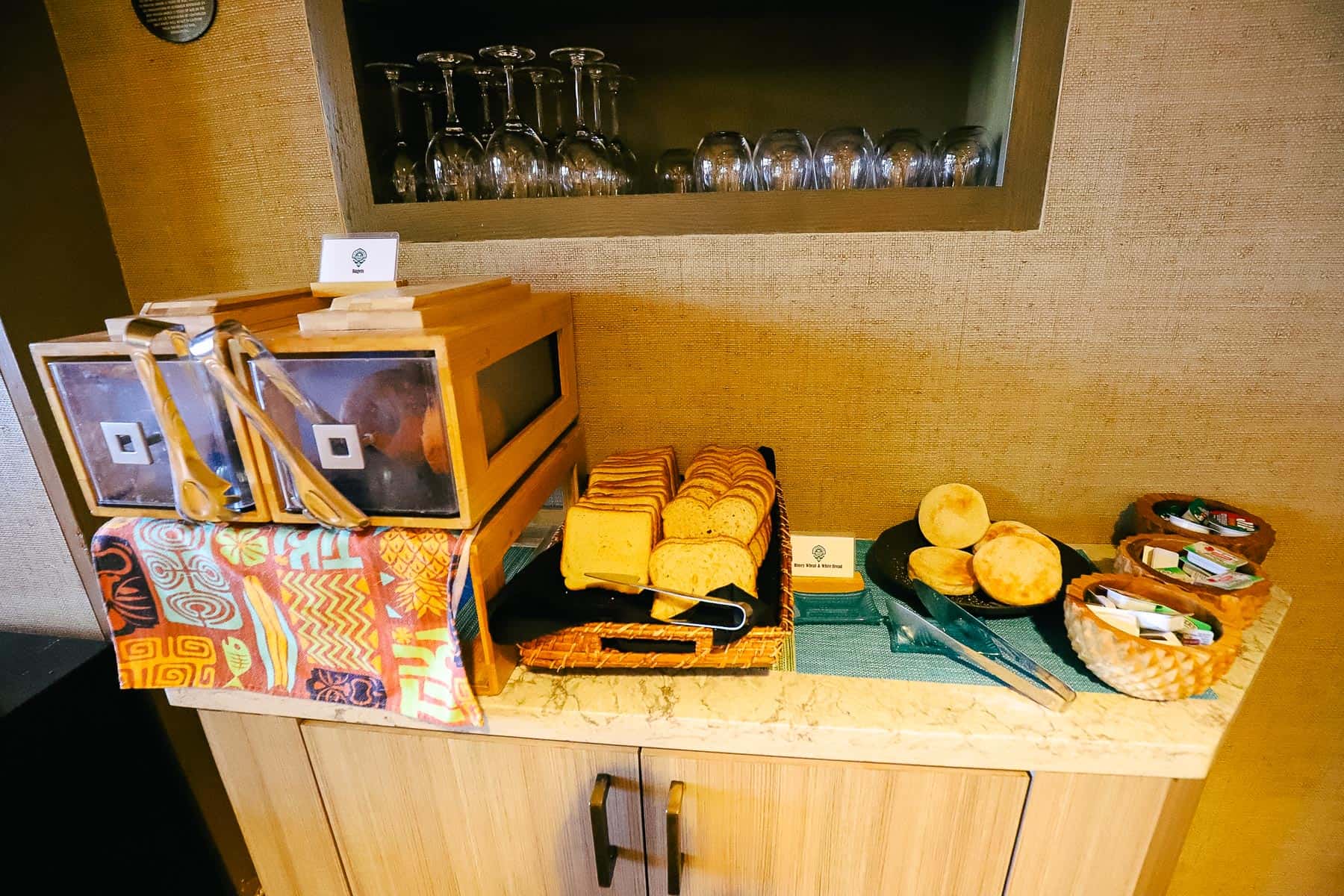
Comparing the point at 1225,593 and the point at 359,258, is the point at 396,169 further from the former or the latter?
the point at 1225,593

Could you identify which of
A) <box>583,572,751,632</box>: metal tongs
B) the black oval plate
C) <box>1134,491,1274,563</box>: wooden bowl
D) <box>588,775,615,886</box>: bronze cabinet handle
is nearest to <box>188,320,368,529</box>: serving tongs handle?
<box>583,572,751,632</box>: metal tongs

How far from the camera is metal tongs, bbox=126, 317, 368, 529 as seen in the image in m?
0.68

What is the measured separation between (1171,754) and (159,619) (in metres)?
1.25

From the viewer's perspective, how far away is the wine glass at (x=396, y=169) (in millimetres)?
1149

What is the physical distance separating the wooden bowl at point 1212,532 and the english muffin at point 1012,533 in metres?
0.15

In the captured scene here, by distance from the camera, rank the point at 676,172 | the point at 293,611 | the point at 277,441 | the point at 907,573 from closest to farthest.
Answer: the point at 277,441 < the point at 293,611 < the point at 907,573 < the point at 676,172

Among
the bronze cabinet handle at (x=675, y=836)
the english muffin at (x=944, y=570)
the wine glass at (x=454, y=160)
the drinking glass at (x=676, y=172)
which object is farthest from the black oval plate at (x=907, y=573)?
the wine glass at (x=454, y=160)

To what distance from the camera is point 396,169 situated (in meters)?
1.17

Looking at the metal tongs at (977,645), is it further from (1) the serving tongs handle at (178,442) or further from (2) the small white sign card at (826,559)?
(1) the serving tongs handle at (178,442)

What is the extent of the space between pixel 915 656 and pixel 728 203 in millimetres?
757

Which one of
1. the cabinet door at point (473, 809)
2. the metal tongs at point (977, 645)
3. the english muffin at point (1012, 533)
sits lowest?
the cabinet door at point (473, 809)

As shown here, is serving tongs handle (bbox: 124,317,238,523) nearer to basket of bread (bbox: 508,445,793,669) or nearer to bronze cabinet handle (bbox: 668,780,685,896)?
basket of bread (bbox: 508,445,793,669)

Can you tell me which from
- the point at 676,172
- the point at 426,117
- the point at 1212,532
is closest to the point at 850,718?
the point at 1212,532

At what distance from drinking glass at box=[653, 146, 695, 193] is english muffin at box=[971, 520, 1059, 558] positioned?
772mm
